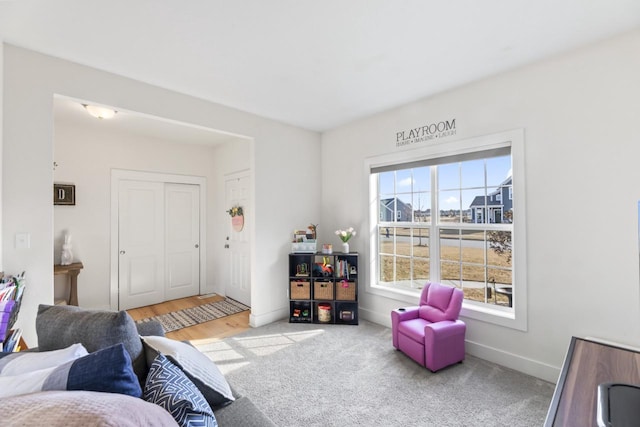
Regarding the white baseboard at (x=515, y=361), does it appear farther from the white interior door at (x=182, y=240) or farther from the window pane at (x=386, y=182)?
the white interior door at (x=182, y=240)

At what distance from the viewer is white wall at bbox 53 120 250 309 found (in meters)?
3.62

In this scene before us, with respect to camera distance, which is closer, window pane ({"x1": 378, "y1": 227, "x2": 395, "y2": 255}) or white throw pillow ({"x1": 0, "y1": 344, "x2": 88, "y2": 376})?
white throw pillow ({"x1": 0, "y1": 344, "x2": 88, "y2": 376})

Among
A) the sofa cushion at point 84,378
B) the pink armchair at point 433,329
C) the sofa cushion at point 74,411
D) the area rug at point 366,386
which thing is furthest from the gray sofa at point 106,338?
the pink armchair at point 433,329

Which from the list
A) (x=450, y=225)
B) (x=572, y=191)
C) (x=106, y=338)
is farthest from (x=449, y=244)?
(x=106, y=338)

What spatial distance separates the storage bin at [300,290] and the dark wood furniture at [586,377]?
2.53 m

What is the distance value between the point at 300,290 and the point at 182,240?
239cm

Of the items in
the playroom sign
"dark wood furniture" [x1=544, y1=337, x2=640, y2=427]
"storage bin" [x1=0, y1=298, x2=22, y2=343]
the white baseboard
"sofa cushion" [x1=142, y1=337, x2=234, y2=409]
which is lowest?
the white baseboard

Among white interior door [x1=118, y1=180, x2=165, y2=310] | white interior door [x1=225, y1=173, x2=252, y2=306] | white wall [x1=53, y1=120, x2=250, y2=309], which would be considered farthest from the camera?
white interior door [x1=225, y1=173, x2=252, y2=306]

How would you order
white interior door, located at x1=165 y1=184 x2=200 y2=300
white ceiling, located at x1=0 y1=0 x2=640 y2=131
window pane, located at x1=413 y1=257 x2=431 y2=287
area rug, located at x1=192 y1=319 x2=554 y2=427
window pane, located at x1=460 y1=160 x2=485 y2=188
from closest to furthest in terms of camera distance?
white ceiling, located at x1=0 y1=0 x2=640 y2=131 < area rug, located at x1=192 y1=319 x2=554 y2=427 < window pane, located at x1=460 y1=160 x2=485 y2=188 < window pane, located at x1=413 y1=257 x2=431 y2=287 < white interior door, located at x1=165 y1=184 x2=200 y2=300

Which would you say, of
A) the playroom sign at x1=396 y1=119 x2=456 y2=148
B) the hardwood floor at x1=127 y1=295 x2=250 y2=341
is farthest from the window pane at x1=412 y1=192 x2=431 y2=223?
the hardwood floor at x1=127 y1=295 x2=250 y2=341

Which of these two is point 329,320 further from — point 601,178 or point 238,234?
point 601,178

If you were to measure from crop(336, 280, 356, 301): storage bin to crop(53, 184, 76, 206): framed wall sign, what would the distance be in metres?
3.68

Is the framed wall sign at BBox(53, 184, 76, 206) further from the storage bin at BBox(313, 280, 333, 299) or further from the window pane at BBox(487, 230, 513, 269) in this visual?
the window pane at BBox(487, 230, 513, 269)

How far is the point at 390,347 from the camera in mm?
2826
